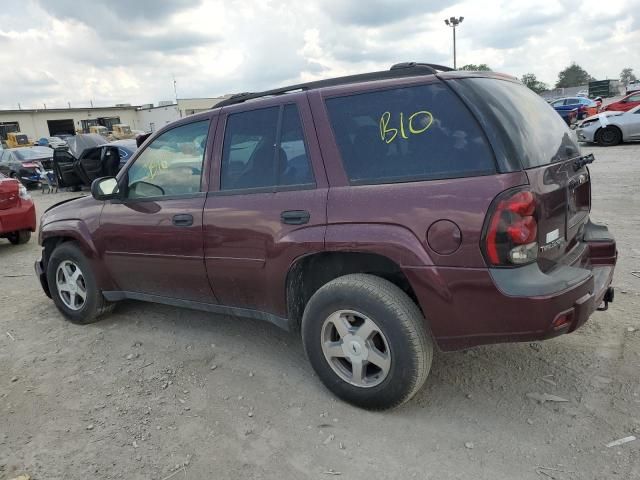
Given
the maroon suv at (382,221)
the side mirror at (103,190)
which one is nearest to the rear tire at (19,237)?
the side mirror at (103,190)

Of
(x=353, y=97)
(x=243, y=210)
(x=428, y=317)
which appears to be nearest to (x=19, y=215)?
(x=243, y=210)

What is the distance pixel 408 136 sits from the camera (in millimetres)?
2729

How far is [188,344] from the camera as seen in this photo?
13.3 feet

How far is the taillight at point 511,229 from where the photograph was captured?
2.40m

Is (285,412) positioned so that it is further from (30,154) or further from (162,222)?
(30,154)

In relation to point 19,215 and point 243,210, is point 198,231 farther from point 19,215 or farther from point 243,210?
point 19,215

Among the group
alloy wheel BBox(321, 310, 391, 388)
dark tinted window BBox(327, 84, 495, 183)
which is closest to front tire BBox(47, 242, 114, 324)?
alloy wheel BBox(321, 310, 391, 388)

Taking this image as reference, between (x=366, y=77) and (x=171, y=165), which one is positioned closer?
(x=366, y=77)

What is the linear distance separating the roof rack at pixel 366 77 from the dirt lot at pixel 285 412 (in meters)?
1.87

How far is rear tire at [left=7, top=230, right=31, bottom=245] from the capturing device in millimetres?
8368

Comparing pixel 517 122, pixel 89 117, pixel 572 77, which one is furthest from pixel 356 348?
pixel 572 77

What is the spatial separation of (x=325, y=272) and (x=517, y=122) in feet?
4.59

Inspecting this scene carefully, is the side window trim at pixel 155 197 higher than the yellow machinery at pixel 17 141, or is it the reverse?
the yellow machinery at pixel 17 141

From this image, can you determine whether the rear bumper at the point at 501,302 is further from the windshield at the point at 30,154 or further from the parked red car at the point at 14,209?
the windshield at the point at 30,154
